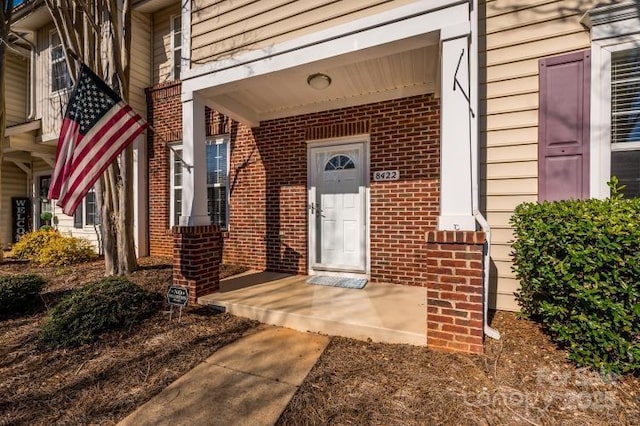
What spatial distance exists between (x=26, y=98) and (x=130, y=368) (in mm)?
11009

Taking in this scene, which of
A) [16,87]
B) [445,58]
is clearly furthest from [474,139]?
Answer: [16,87]

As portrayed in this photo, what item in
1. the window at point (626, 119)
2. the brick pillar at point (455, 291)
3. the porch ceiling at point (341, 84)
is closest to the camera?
the brick pillar at point (455, 291)

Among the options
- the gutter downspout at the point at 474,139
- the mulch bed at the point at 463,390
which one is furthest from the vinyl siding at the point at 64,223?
the gutter downspout at the point at 474,139

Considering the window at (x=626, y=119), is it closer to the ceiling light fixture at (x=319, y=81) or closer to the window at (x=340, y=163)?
the ceiling light fixture at (x=319, y=81)

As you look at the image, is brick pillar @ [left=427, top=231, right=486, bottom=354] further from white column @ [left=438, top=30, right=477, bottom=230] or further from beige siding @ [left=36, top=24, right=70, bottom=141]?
beige siding @ [left=36, top=24, right=70, bottom=141]

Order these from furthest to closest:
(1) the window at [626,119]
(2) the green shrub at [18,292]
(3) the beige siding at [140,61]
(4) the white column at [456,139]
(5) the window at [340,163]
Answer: (3) the beige siding at [140,61]
(5) the window at [340,163]
(2) the green shrub at [18,292]
(1) the window at [626,119]
(4) the white column at [456,139]

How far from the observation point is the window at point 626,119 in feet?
8.95

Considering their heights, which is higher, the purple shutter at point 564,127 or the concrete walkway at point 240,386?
the purple shutter at point 564,127

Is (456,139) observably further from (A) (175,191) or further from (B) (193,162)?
(A) (175,191)

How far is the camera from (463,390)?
2.04 m

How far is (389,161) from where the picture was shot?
177 inches

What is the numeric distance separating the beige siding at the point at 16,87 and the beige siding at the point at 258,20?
8.74 meters

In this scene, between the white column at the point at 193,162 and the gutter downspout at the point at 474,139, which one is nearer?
the gutter downspout at the point at 474,139

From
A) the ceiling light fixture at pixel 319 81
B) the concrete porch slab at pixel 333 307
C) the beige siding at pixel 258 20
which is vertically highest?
the beige siding at pixel 258 20
